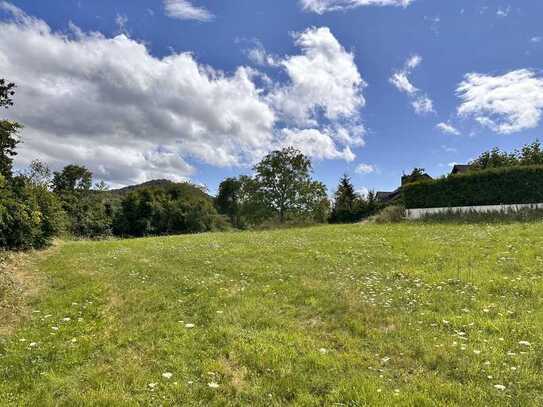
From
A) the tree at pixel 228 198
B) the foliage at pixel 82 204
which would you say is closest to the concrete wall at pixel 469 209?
the foliage at pixel 82 204

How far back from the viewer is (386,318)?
6797 millimetres

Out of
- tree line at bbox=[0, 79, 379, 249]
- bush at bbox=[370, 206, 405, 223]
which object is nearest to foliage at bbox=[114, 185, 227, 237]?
tree line at bbox=[0, 79, 379, 249]

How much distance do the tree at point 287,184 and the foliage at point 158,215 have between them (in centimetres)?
1210

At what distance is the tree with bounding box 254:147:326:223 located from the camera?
5638cm

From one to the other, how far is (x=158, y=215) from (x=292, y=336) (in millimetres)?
56381

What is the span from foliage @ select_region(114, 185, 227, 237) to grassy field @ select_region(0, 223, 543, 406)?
48.5 meters

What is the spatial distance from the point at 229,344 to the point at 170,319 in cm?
183

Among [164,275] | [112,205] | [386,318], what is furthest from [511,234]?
[112,205]

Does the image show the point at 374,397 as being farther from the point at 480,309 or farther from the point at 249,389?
the point at 480,309

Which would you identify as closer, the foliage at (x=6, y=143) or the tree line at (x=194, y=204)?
the foliage at (x=6, y=143)

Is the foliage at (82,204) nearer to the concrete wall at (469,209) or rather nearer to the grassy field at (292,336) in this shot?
the concrete wall at (469,209)

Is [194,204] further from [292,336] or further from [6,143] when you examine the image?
[292,336]

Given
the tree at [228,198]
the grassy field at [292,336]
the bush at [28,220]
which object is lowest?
the grassy field at [292,336]

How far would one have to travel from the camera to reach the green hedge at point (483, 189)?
22172mm
